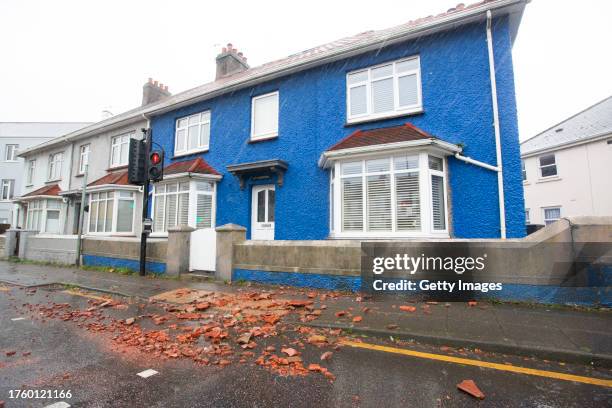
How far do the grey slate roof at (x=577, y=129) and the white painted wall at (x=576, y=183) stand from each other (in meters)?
0.47

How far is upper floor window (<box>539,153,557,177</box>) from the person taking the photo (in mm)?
19250

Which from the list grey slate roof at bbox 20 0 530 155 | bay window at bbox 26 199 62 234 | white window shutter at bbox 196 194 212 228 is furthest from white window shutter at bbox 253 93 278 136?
bay window at bbox 26 199 62 234

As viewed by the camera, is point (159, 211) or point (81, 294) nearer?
point (81, 294)

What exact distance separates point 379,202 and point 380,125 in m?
2.64

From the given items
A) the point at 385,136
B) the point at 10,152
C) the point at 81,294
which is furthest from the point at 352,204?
the point at 10,152

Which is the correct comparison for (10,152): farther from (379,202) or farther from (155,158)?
(379,202)

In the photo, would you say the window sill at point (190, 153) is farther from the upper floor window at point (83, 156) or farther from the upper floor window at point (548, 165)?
the upper floor window at point (548, 165)

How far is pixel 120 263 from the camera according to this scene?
417 inches

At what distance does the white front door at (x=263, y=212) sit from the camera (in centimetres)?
1091

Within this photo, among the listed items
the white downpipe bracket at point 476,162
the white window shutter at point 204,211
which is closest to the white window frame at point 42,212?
the white window shutter at point 204,211

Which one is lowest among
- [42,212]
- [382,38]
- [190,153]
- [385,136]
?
[42,212]

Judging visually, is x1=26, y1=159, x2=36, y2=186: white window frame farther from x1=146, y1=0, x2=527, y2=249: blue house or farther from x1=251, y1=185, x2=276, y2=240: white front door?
x1=251, y1=185, x2=276, y2=240: white front door

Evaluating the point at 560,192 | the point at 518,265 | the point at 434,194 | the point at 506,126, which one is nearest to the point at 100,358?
the point at 518,265

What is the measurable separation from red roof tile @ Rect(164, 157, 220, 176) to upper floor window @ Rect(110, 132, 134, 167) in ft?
15.9
